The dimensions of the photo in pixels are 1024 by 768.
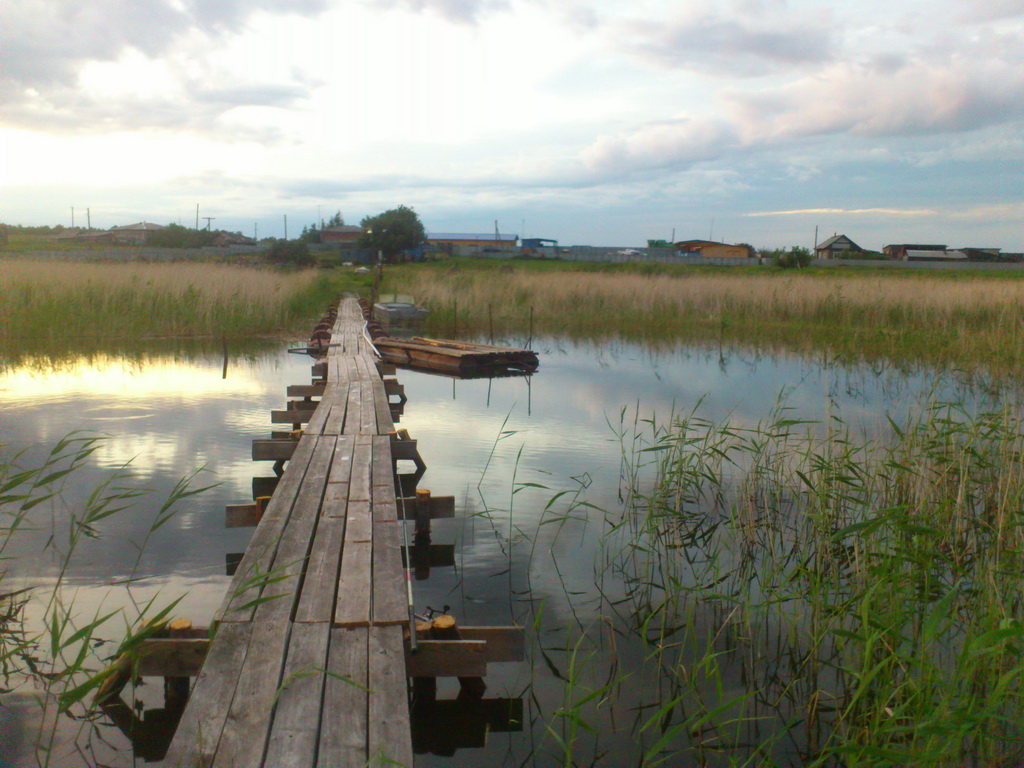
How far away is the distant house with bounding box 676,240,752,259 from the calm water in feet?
187

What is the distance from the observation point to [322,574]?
3.31 m

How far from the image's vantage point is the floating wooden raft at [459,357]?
1243cm

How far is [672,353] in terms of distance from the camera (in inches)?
571

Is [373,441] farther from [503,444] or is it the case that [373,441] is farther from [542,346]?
[542,346]

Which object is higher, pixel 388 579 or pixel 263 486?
pixel 388 579

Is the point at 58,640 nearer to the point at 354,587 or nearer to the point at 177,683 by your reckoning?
the point at 177,683

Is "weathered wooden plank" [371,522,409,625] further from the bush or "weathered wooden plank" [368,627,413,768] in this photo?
the bush

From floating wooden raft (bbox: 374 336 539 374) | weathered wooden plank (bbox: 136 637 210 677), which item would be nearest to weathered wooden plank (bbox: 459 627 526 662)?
weathered wooden plank (bbox: 136 637 210 677)

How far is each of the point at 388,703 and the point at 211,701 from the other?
1.73ft

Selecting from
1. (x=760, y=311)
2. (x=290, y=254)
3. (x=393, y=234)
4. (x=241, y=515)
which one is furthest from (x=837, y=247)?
(x=241, y=515)

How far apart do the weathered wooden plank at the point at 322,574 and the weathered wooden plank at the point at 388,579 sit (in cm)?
17

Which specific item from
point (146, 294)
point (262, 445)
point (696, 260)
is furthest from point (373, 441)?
point (696, 260)

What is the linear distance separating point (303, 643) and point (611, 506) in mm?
3325

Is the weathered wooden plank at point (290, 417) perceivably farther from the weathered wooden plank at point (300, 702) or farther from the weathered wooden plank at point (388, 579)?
the weathered wooden plank at point (300, 702)
